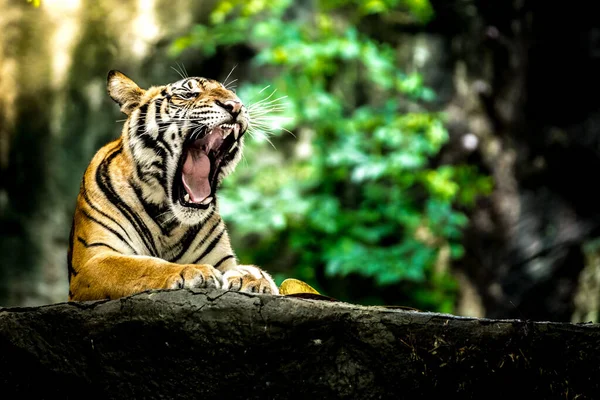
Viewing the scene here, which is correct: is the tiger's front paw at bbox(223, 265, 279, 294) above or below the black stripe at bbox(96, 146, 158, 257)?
below

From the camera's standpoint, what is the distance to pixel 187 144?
324 centimetres

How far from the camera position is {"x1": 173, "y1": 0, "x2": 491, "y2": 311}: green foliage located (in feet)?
25.2

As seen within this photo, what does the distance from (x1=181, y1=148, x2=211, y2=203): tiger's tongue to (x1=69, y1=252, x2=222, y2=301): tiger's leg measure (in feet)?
1.30

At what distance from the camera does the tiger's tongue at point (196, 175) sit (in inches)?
126

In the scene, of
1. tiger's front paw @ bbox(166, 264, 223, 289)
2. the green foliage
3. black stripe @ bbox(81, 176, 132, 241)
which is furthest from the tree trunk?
the green foliage

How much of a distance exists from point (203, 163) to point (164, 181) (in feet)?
0.58

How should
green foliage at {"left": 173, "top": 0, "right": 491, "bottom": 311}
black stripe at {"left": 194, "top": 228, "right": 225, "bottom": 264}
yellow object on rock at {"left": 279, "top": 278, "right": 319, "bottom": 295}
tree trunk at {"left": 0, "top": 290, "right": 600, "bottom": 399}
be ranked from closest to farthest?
tree trunk at {"left": 0, "top": 290, "right": 600, "bottom": 399} < yellow object on rock at {"left": 279, "top": 278, "right": 319, "bottom": 295} < black stripe at {"left": 194, "top": 228, "right": 225, "bottom": 264} < green foliage at {"left": 173, "top": 0, "right": 491, "bottom": 311}

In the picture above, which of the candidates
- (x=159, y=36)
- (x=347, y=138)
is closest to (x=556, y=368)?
(x=347, y=138)

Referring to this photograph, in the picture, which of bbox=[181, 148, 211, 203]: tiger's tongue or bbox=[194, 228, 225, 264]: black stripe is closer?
bbox=[181, 148, 211, 203]: tiger's tongue

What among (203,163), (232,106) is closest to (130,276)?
(203,163)

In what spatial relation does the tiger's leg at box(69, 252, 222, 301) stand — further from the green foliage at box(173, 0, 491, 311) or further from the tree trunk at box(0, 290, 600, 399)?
the green foliage at box(173, 0, 491, 311)

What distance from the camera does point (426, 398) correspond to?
2.59 meters

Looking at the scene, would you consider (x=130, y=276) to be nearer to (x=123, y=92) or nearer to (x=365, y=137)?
(x=123, y=92)

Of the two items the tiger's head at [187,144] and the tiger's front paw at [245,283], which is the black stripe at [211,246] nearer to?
the tiger's head at [187,144]
